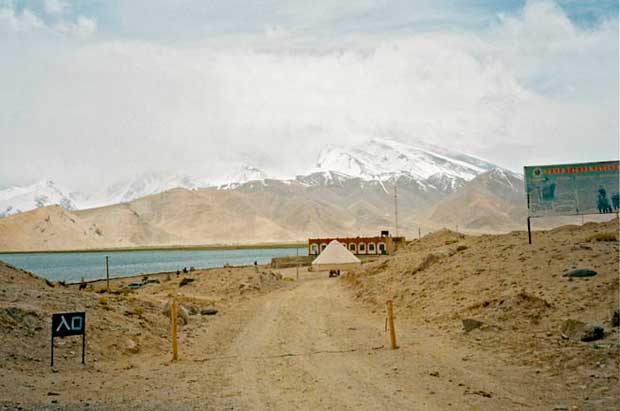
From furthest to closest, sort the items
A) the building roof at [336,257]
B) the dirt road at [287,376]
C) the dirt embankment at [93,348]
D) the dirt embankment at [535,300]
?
the building roof at [336,257] → the dirt embankment at [535,300] → the dirt embankment at [93,348] → the dirt road at [287,376]

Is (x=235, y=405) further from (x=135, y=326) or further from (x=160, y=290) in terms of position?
(x=160, y=290)

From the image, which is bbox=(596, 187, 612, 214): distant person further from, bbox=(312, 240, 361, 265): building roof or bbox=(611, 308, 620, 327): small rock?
bbox=(312, 240, 361, 265): building roof

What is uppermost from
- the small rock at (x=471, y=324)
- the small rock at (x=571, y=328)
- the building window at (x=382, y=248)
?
the building window at (x=382, y=248)

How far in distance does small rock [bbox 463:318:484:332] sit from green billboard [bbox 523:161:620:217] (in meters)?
9.75

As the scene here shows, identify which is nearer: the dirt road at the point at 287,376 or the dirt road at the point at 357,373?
the dirt road at the point at 357,373

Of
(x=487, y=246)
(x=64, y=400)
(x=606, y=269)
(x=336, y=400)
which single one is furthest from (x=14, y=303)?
(x=487, y=246)

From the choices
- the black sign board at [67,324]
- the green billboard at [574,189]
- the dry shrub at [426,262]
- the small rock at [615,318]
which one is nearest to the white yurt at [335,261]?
the dry shrub at [426,262]

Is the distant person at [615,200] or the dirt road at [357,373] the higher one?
the distant person at [615,200]

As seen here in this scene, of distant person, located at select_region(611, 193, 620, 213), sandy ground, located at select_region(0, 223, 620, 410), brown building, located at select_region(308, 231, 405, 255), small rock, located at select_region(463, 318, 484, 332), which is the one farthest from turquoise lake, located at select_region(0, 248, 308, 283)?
small rock, located at select_region(463, 318, 484, 332)

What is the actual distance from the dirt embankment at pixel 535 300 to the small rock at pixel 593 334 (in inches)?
4.2

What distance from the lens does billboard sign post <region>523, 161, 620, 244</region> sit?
82.2 ft

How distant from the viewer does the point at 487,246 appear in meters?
26.8

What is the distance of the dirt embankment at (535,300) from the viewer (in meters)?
12.0

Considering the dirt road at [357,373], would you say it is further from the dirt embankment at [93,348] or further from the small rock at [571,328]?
the small rock at [571,328]
